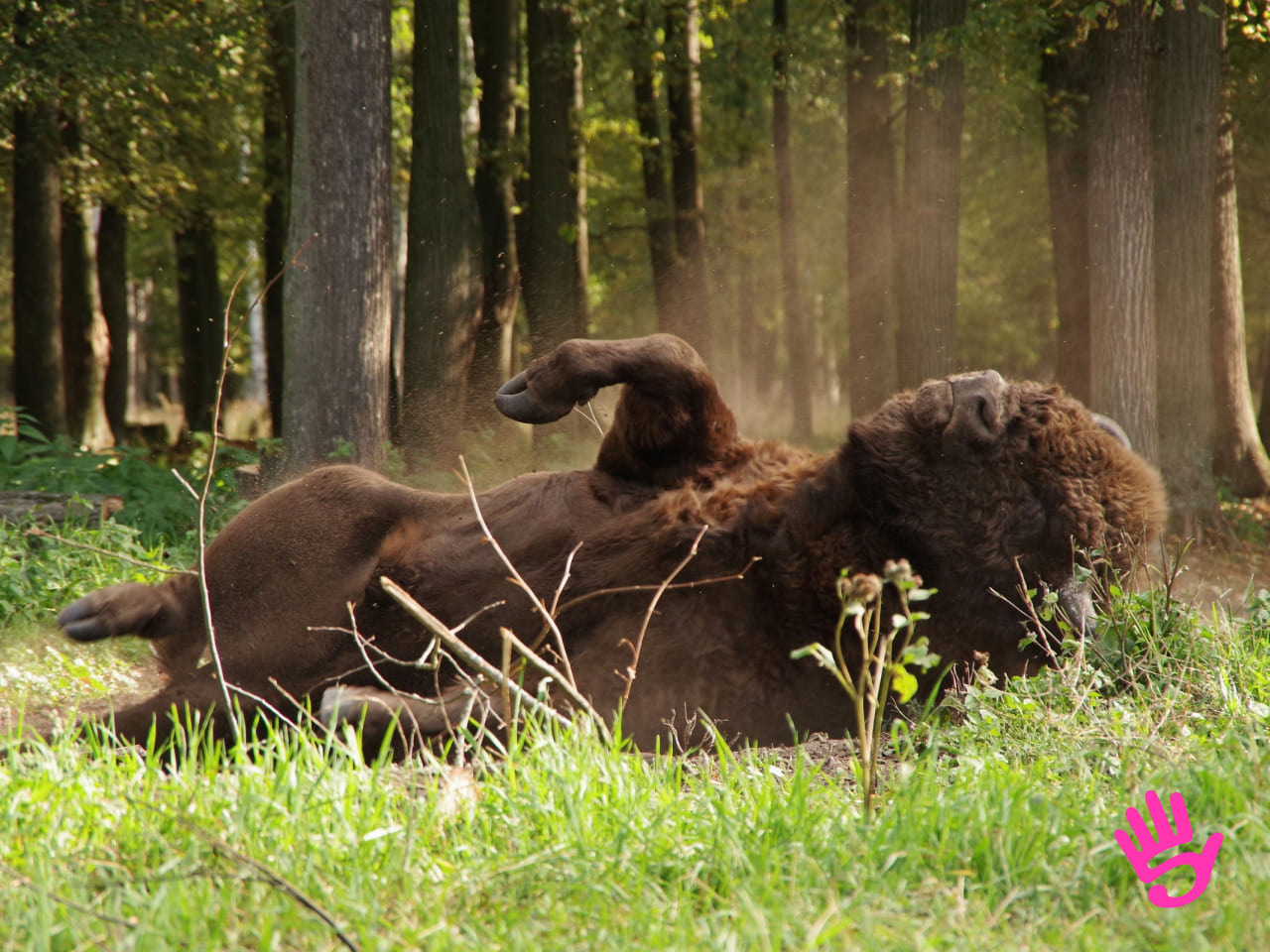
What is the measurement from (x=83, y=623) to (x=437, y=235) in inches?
326

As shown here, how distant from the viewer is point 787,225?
60.6 ft

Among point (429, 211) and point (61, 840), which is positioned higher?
point (429, 211)

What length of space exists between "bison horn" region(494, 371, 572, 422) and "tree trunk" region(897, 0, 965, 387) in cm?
771

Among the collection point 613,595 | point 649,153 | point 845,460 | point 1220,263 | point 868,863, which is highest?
point 649,153

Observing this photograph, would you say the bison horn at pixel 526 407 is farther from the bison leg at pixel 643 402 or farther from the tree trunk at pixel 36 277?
the tree trunk at pixel 36 277

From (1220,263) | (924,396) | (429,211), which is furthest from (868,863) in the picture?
(1220,263)

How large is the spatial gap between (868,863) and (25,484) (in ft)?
25.8

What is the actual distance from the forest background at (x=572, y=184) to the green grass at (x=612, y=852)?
10.6ft

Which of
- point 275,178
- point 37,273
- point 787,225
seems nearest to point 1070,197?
point 787,225

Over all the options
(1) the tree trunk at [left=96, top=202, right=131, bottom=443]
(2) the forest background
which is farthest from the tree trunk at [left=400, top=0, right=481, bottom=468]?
(1) the tree trunk at [left=96, top=202, right=131, bottom=443]

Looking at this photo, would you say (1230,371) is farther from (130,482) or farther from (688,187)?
(130,482)

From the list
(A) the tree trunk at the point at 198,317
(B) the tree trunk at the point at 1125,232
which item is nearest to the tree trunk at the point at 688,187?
(B) the tree trunk at the point at 1125,232

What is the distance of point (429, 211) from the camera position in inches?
450

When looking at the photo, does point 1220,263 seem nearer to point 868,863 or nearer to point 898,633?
point 898,633
